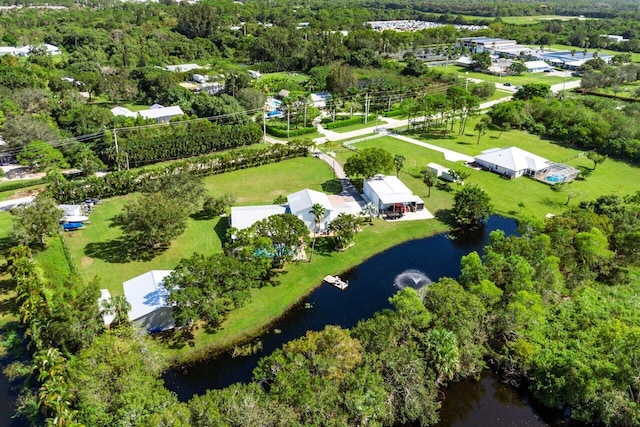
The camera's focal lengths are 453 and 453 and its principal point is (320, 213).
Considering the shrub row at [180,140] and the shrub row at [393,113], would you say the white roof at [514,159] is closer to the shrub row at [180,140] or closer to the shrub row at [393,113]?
the shrub row at [393,113]

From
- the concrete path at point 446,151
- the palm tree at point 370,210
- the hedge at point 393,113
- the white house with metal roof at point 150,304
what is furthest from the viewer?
the hedge at point 393,113

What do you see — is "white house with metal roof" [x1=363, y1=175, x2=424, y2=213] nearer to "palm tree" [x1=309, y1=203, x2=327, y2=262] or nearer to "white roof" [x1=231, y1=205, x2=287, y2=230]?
"palm tree" [x1=309, y1=203, x2=327, y2=262]

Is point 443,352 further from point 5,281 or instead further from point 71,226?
point 71,226

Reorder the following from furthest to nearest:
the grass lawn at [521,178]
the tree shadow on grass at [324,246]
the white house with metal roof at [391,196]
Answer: the grass lawn at [521,178] → the white house with metal roof at [391,196] → the tree shadow on grass at [324,246]

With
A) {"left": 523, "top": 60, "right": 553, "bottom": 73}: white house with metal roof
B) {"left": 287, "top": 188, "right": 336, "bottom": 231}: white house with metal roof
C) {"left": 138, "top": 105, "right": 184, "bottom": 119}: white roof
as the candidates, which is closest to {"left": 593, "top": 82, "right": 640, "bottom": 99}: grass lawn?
{"left": 523, "top": 60, "right": 553, "bottom": 73}: white house with metal roof

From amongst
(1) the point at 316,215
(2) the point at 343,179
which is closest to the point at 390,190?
(2) the point at 343,179

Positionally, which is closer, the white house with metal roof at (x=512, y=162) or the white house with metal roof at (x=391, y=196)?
the white house with metal roof at (x=391, y=196)

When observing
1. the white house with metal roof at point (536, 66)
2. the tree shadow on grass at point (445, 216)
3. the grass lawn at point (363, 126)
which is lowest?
the tree shadow on grass at point (445, 216)

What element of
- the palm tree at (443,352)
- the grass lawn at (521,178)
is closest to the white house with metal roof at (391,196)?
the grass lawn at (521,178)

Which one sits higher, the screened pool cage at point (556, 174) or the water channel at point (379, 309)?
the screened pool cage at point (556, 174)
